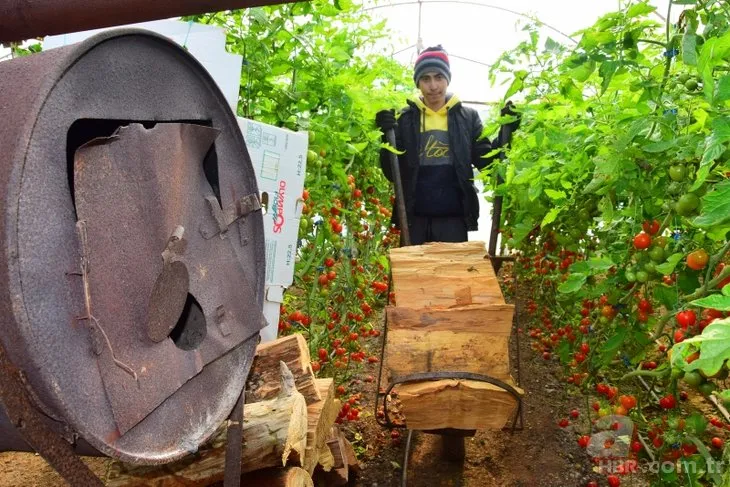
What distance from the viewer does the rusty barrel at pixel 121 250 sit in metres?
0.92

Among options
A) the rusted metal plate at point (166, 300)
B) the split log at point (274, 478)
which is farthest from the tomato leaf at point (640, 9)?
the split log at point (274, 478)

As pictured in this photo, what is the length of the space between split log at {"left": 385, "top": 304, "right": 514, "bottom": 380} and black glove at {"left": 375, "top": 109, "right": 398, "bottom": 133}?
163 centimetres

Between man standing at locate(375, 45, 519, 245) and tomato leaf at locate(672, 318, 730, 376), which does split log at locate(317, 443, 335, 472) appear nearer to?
tomato leaf at locate(672, 318, 730, 376)

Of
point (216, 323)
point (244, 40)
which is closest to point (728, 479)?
point (216, 323)

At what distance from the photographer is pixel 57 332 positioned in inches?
37.1

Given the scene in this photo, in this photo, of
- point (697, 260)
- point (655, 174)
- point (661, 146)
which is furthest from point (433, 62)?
point (697, 260)

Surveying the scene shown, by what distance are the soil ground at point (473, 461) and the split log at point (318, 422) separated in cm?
100

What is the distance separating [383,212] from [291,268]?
2518 mm

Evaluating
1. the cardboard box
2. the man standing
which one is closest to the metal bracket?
the cardboard box

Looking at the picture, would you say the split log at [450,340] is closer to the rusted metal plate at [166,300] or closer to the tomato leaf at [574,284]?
the tomato leaf at [574,284]

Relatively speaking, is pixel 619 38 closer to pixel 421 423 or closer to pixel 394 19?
pixel 421 423

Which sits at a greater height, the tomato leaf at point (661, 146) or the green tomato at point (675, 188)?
the tomato leaf at point (661, 146)

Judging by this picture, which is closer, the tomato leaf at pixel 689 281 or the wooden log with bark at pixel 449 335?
the tomato leaf at pixel 689 281

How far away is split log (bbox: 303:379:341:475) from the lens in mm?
1995
